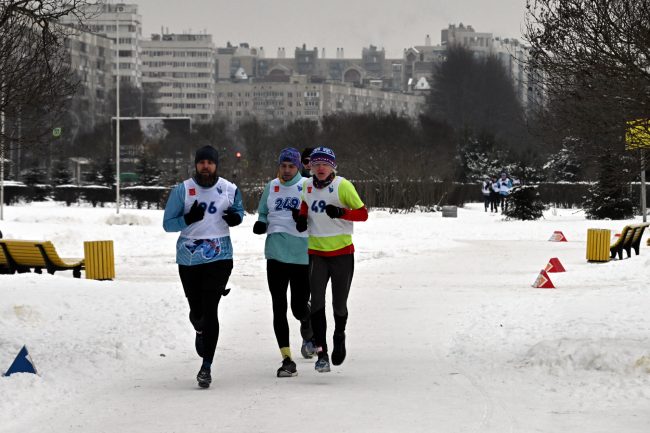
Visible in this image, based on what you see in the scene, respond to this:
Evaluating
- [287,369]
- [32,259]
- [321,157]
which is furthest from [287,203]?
[32,259]

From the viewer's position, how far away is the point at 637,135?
13.3 metres

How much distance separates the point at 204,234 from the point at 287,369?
125 centimetres

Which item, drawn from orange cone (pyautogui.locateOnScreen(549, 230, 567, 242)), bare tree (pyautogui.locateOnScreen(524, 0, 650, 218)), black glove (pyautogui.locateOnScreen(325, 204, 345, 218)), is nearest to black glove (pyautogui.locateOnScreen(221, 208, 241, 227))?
black glove (pyautogui.locateOnScreen(325, 204, 345, 218))

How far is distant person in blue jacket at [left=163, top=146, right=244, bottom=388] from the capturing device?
34.9 ft

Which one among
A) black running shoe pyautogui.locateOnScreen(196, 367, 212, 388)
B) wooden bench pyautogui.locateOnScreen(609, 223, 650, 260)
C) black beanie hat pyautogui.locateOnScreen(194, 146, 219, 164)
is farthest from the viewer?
wooden bench pyautogui.locateOnScreen(609, 223, 650, 260)

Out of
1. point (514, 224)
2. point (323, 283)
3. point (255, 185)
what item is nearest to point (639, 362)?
point (323, 283)

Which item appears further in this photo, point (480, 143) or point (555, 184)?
point (480, 143)

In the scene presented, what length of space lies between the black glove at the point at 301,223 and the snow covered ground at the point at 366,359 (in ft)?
3.78

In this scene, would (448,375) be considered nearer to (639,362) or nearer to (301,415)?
(639,362)

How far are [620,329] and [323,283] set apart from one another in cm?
394

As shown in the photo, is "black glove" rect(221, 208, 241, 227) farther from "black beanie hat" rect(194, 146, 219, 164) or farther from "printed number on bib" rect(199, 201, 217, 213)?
"black beanie hat" rect(194, 146, 219, 164)

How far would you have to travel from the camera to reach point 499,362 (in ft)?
39.4

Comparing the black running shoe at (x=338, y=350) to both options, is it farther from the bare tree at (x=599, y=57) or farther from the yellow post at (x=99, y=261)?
the yellow post at (x=99, y=261)

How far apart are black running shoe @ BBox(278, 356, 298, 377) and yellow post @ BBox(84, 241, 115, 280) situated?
11428mm
